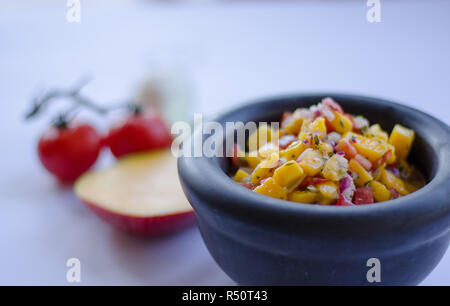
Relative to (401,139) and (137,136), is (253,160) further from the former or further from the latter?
(137,136)

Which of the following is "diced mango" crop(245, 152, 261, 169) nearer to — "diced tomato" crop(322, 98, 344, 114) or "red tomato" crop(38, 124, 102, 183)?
"diced tomato" crop(322, 98, 344, 114)

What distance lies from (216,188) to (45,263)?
1.43 feet

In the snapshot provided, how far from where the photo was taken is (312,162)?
0.72 m

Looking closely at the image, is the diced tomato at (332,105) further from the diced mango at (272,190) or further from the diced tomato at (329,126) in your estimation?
the diced mango at (272,190)

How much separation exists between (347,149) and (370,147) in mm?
38

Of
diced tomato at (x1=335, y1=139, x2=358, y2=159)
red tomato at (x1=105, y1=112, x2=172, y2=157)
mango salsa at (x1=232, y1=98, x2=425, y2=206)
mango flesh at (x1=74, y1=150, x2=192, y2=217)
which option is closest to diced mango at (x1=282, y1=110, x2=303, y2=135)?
mango salsa at (x1=232, y1=98, x2=425, y2=206)

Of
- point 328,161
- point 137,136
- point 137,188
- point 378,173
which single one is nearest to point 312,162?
point 328,161

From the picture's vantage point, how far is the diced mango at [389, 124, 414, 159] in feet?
2.68

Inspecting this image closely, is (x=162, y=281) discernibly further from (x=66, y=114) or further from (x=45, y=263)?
(x=66, y=114)

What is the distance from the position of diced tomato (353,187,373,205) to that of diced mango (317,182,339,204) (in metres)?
0.04

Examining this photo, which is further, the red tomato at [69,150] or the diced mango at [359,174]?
the red tomato at [69,150]

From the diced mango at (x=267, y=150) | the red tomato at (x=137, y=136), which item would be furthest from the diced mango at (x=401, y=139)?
the red tomato at (x=137, y=136)

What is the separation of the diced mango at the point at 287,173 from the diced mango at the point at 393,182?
0.15 metres

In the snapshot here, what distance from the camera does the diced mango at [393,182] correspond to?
2.47 feet
